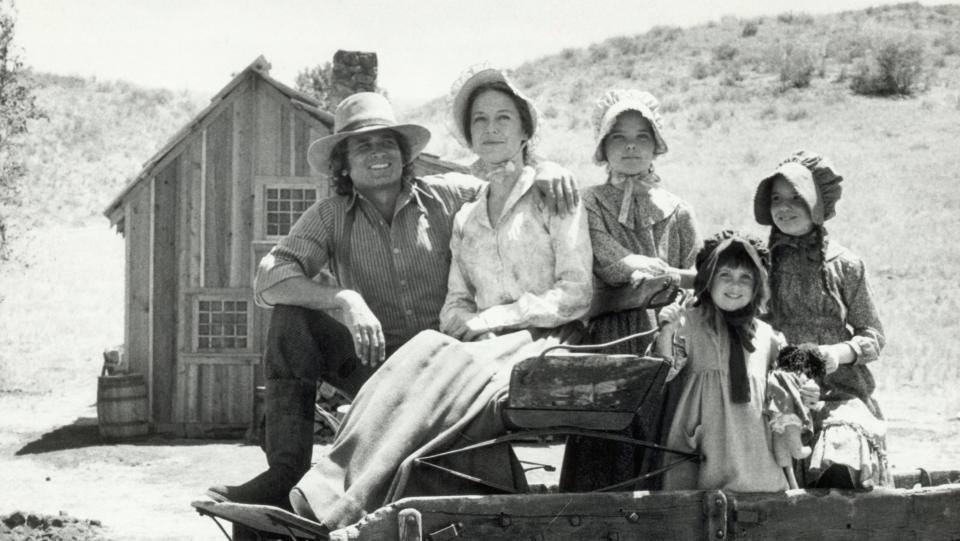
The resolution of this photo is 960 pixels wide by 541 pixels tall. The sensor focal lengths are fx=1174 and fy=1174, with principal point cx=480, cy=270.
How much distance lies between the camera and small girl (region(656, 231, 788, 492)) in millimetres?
4031

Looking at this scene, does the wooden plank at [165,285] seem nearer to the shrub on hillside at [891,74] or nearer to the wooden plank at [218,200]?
the wooden plank at [218,200]

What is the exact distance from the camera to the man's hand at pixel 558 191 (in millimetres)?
4688

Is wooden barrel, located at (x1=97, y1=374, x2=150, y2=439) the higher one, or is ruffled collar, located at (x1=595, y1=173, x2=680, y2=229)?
ruffled collar, located at (x1=595, y1=173, x2=680, y2=229)

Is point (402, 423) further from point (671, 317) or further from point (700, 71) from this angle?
point (700, 71)

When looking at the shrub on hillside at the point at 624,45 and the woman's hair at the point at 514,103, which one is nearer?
the woman's hair at the point at 514,103

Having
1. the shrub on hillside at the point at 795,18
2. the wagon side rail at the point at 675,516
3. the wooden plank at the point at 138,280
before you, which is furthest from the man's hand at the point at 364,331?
the shrub on hillside at the point at 795,18

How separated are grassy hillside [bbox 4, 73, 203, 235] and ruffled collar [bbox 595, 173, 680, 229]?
1232 inches

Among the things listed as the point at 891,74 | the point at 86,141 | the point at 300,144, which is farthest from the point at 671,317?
the point at 86,141

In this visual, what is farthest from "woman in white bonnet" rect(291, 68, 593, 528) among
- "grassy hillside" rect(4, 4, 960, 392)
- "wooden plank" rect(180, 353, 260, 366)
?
"grassy hillside" rect(4, 4, 960, 392)

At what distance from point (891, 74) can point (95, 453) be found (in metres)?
34.8

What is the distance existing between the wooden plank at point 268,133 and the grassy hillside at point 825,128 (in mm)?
3936

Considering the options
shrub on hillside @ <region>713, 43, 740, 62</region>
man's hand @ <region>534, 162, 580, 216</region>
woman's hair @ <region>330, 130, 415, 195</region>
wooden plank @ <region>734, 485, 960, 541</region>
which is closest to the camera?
wooden plank @ <region>734, 485, 960, 541</region>

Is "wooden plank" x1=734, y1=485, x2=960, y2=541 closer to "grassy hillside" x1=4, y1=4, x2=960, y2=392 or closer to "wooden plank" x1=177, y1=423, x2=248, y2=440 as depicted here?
"wooden plank" x1=177, y1=423, x2=248, y2=440

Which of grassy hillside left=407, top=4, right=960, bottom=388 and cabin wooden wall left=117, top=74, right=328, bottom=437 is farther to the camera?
grassy hillside left=407, top=4, right=960, bottom=388
